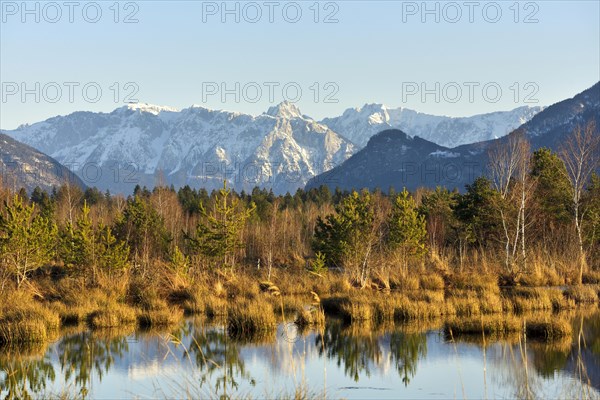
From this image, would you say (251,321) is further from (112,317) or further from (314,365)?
(112,317)

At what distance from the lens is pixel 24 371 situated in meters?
15.6

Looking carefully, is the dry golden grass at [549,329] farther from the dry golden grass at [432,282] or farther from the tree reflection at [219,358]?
the dry golden grass at [432,282]

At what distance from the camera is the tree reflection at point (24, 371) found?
15797 mm

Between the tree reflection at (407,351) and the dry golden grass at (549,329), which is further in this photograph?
the dry golden grass at (549,329)

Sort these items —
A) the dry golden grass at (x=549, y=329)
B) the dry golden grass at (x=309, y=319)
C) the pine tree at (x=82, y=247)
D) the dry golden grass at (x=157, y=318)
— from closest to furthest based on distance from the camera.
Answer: the dry golden grass at (x=549, y=329) → the dry golden grass at (x=309, y=319) → the dry golden grass at (x=157, y=318) → the pine tree at (x=82, y=247)

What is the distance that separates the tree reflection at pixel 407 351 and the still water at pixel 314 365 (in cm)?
3

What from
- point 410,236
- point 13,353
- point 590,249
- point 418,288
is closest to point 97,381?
point 13,353

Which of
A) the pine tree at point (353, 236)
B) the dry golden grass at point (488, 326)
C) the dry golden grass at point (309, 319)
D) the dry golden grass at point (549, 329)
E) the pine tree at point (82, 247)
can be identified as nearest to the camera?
the dry golden grass at point (549, 329)

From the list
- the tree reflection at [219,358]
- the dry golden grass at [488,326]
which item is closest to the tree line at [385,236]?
the tree reflection at [219,358]

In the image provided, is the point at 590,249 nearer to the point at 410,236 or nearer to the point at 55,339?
the point at 410,236

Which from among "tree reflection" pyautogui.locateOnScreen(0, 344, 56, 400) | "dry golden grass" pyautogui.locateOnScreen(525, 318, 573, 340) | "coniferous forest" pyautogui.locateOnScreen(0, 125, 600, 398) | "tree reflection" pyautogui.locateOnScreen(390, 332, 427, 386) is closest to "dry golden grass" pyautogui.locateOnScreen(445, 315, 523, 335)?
"coniferous forest" pyautogui.locateOnScreen(0, 125, 600, 398)

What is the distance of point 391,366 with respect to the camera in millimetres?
19062

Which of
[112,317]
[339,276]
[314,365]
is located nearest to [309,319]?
[314,365]

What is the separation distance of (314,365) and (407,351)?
3001 mm
